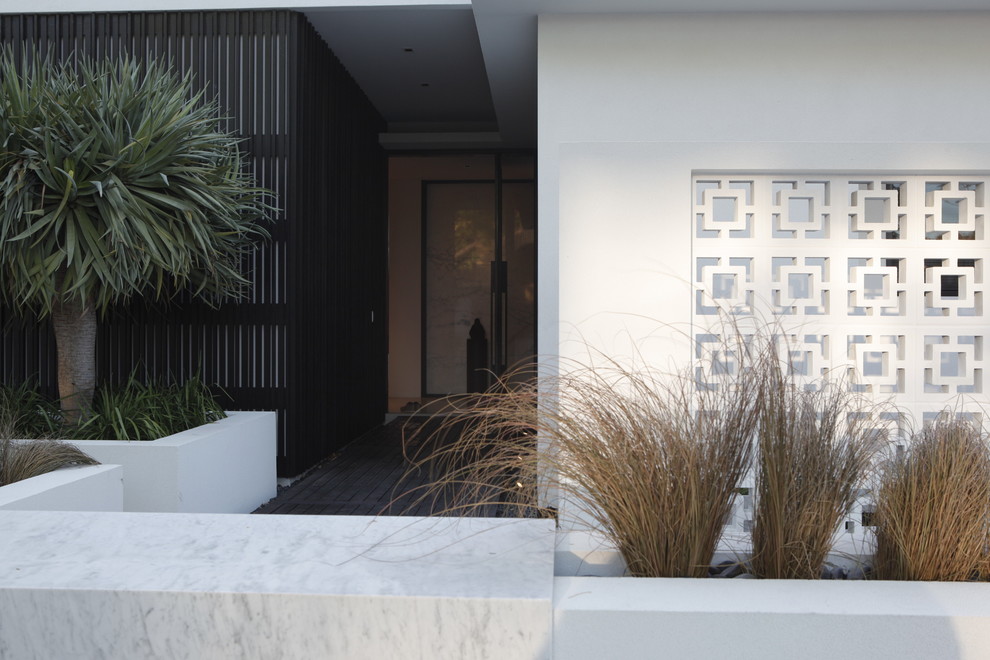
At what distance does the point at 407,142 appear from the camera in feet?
29.7

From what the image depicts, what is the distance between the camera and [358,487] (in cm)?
551

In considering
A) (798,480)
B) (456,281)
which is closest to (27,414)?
(798,480)

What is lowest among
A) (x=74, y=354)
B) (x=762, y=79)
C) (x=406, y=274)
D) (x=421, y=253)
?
(x=74, y=354)

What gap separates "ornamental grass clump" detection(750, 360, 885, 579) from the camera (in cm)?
190

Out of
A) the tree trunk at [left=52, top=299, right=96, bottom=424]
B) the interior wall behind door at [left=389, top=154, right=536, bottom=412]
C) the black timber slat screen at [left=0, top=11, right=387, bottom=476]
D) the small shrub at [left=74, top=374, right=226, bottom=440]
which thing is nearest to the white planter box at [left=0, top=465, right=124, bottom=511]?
the small shrub at [left=74, top=374, right=226, bottom=440]

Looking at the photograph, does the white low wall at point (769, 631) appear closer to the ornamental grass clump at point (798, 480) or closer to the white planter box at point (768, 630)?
the white planter box at point (768, 630)

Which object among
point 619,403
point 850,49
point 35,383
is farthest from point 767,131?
point 35,383

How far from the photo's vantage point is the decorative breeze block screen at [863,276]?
12.4 ft

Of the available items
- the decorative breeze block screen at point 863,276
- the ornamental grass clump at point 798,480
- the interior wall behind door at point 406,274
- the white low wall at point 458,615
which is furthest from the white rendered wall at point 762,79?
the interior wall behind door at point 406,274

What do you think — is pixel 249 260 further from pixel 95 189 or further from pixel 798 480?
pixel 798 480

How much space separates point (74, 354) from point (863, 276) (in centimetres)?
414

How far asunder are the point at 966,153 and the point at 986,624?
279cm

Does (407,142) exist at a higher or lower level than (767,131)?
higher

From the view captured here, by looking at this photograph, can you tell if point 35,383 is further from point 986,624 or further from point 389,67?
point 986,624
